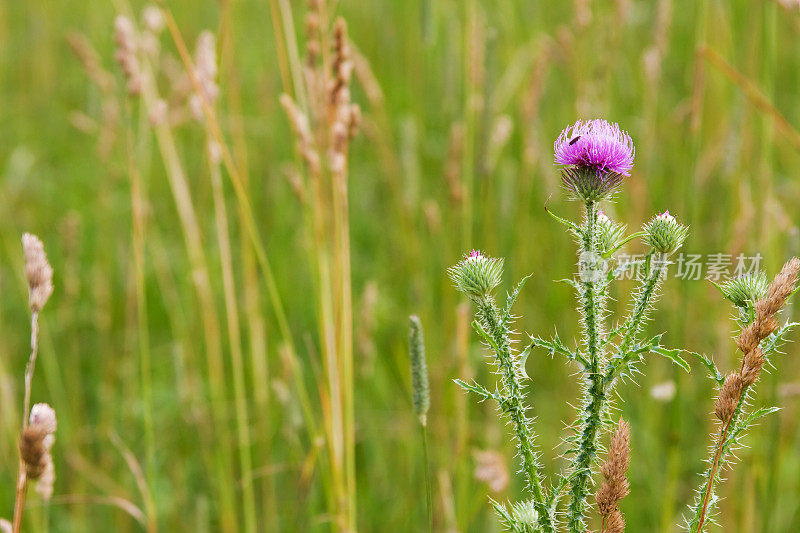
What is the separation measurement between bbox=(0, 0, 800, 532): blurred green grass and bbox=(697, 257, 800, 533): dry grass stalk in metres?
0.67

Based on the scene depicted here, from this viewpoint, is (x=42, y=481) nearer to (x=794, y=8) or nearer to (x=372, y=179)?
(x=794, y=8)

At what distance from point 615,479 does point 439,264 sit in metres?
1.64

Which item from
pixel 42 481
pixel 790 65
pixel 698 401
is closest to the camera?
pixel 42 481

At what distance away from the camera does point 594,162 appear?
87cm

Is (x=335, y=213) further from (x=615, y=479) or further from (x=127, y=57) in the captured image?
(x=615, y=479)

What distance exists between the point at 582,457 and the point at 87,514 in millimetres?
1683

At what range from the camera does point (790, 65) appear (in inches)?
143

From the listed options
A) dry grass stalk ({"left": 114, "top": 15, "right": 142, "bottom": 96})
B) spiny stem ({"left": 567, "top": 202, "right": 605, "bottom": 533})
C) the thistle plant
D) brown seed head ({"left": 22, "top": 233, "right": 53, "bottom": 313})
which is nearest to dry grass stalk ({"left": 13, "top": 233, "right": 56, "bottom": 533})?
brown seed head ({"left": 22, "top": 233, "right": 53, "bottom": 313})

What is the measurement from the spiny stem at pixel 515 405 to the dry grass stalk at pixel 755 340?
0.55 ft

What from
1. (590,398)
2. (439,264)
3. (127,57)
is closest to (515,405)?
(590,398)

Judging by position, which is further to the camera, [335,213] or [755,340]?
[335,213]

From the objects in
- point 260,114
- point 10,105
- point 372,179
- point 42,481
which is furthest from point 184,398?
point 10,105

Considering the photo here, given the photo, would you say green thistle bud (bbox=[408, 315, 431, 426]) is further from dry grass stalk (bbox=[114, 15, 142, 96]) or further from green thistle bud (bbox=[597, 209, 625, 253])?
dry grass stalk (bbox=[114, 15, 142, 96])

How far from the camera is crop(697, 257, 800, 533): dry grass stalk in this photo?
78cm
